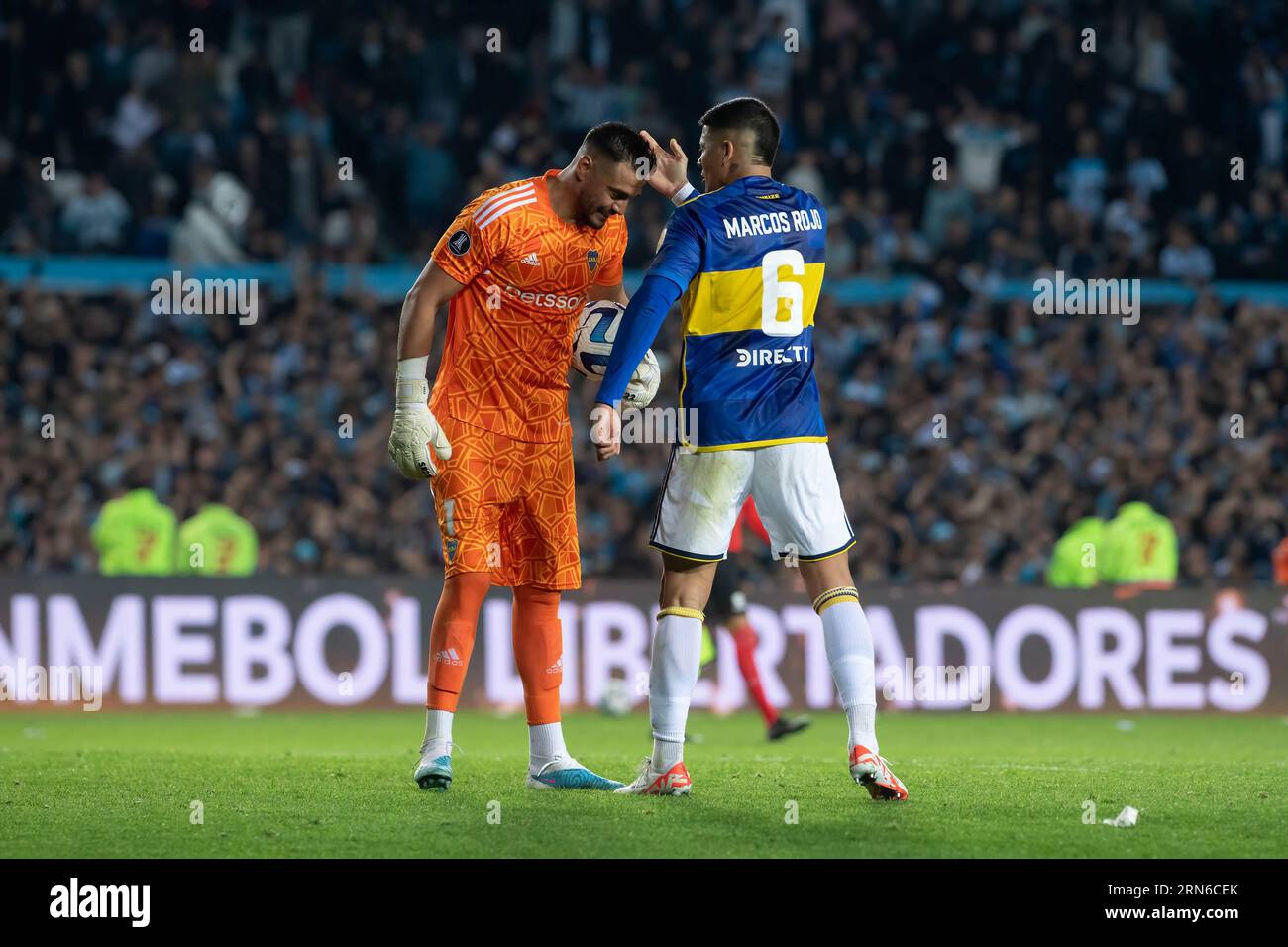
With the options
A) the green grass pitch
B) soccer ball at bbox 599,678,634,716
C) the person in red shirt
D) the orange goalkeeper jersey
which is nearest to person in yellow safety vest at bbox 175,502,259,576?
soccer ball at bbox 599,678,634,716

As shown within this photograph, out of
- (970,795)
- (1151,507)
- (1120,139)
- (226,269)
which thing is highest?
(1120,139)

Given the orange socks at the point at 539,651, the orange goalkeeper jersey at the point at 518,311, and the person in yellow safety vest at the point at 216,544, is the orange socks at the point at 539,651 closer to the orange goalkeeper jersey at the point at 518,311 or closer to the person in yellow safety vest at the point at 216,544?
the orange goalkeeper jersey at the point at 518,311

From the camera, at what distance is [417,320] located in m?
6.73

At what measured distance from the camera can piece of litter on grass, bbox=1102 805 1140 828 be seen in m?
5.99

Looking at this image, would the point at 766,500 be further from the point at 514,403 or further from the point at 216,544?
the point at 216,544

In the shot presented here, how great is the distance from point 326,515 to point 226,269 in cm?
312

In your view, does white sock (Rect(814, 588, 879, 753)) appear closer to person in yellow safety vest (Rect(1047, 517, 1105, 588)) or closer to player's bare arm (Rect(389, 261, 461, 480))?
player's bare arm (Rect(389, 261, 461, 480))

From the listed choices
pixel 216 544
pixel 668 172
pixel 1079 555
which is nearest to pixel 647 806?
pixel 668 172

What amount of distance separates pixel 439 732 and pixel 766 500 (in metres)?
1.49

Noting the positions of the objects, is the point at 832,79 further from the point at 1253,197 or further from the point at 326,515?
the point at 326,515

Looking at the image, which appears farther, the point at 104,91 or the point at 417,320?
the point at 104,91

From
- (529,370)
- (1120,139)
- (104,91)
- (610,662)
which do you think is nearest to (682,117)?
(1120,139)

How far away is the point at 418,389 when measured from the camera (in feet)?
22.0

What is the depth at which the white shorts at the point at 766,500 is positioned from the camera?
6508 millimetres
